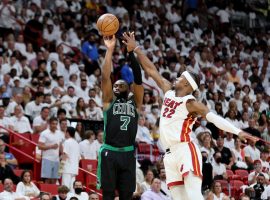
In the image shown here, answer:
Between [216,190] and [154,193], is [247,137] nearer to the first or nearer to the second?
[154,193]

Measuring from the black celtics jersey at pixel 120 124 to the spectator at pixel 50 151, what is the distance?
6.02 metres

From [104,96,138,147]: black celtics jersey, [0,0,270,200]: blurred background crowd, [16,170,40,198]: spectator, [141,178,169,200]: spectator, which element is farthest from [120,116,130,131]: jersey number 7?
[141,178,169,200]: spectator

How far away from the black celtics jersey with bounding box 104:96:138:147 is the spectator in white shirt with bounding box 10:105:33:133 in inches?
280

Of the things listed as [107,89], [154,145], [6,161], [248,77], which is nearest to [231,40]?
[248,77]

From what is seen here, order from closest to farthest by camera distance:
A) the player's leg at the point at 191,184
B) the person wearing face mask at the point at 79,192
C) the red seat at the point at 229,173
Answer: the player's leg at the point at 191,184
the person wearing face mask at the point at 79,192
the red seat at the point at 229,173

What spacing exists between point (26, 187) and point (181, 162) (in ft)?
18.4

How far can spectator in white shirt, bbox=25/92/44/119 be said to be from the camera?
57.8 ft

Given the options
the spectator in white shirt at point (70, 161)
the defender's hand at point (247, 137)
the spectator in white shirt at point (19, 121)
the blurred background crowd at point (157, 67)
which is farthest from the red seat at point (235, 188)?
the defender's hand at point (247, 137)

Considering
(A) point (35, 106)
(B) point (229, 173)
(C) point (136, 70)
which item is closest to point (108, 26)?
(C) point (136, 70)

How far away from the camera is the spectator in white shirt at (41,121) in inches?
666

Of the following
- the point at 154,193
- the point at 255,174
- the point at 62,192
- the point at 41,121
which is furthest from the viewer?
the point at 255,174

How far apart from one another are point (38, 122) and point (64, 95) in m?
1.78

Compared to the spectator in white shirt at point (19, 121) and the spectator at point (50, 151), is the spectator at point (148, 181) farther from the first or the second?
the spectator in white shirt at point (19, 121)

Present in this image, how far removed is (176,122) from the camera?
394 inches
